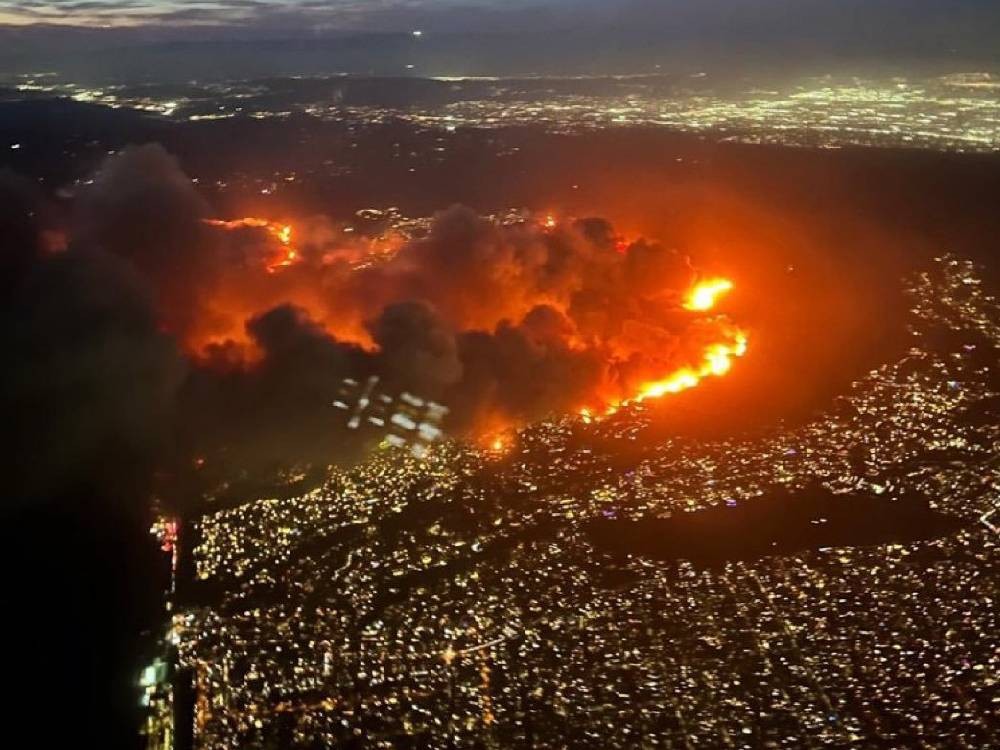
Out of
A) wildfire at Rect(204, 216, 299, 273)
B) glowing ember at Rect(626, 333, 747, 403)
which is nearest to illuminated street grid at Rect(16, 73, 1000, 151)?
wildfire at Rect(204, 216, 299, 273)

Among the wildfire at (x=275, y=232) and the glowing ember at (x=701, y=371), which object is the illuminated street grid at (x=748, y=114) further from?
the glowing ember at (x=701, y=371)

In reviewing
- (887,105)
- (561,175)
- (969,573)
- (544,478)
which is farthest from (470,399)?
(887,105)

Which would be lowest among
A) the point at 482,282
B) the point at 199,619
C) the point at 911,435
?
the point at 199,619

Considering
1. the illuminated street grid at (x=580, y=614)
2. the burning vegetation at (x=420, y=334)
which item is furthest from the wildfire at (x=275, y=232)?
the illuminated street grid at (x=580, y=614)

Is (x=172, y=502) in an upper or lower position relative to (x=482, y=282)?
lower

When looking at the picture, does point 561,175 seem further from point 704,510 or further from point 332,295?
point 704,510

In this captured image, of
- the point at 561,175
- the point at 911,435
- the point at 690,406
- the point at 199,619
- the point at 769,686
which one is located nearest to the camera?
the point at 769,686
